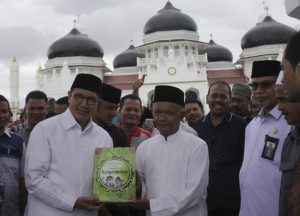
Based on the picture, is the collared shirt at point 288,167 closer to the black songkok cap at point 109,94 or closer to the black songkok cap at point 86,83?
the black songkok cap at point 86,83

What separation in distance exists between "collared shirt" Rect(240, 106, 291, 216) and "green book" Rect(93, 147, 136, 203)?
87 cm

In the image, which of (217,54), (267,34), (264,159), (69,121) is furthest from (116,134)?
(217,54)

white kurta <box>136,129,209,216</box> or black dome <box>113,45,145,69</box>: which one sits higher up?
black dome <box>113,45,145,69</box>

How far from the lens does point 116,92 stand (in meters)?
4.06

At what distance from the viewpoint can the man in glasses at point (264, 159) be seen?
2904mm

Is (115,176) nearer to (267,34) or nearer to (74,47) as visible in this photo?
(267,34)

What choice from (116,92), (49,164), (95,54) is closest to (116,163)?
(49,164)

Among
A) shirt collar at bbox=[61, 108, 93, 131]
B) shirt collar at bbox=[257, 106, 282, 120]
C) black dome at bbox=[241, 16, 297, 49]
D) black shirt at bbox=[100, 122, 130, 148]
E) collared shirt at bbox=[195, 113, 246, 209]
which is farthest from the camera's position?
black dome at bbox=[241, 16, 297, 49]

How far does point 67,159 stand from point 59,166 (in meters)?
0.07

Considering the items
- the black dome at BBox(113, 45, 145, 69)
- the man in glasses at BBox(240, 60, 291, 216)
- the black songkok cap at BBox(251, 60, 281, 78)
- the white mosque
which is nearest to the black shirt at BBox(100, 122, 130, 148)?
the man in glasses at BBox(240, 60, 291, 216)

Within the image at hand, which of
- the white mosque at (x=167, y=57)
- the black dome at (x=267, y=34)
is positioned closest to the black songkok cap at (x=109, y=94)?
the white mosque at (x=167, y=57)

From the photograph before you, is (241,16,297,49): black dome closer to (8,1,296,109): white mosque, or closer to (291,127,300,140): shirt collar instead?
(8,1,296,109): white mosque

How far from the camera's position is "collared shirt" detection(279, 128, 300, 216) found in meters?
2.00

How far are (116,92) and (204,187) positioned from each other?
1.52 metres
